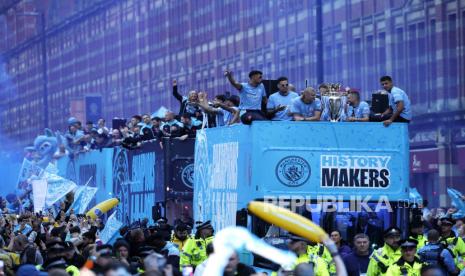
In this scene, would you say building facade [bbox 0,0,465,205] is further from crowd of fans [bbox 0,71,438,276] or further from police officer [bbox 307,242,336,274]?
police officer [bbox 307,242,336,274]

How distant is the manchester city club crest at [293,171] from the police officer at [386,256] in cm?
317

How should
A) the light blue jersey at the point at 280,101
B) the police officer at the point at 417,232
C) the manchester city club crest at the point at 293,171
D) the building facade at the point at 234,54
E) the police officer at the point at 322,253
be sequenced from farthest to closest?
the building facade at the point at 234,54 → the light blue jersey at the point at 280,101 → the manchester city club crest at the point at 293,171 → the police officer at the point at 417,232 → the police officer at the point at 322,253

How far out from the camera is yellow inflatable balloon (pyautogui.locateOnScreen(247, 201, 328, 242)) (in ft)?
44.8

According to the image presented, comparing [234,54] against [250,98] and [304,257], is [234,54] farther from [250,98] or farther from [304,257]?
[304,257]

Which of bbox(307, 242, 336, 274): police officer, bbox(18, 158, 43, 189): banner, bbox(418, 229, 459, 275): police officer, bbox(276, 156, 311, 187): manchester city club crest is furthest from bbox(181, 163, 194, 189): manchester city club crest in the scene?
bbox(18, 158, 43, 189): banner

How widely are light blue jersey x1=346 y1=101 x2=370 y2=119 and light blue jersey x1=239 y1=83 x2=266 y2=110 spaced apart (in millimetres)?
1430

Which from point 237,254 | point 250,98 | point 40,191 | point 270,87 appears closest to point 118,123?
point 40,191

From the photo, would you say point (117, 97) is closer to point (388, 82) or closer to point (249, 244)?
point (388, 82)

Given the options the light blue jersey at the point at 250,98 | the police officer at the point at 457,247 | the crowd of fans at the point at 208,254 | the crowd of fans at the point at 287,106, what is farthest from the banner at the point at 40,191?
the police officer at the point at 457,247

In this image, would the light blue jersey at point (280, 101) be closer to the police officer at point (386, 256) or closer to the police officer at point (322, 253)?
the police officer at point (322, 253)

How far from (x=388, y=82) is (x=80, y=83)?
97.1 meters

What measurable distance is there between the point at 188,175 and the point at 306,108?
6964 millimetres

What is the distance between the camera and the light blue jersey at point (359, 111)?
2434 centimetres

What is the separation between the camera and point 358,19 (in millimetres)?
70062
